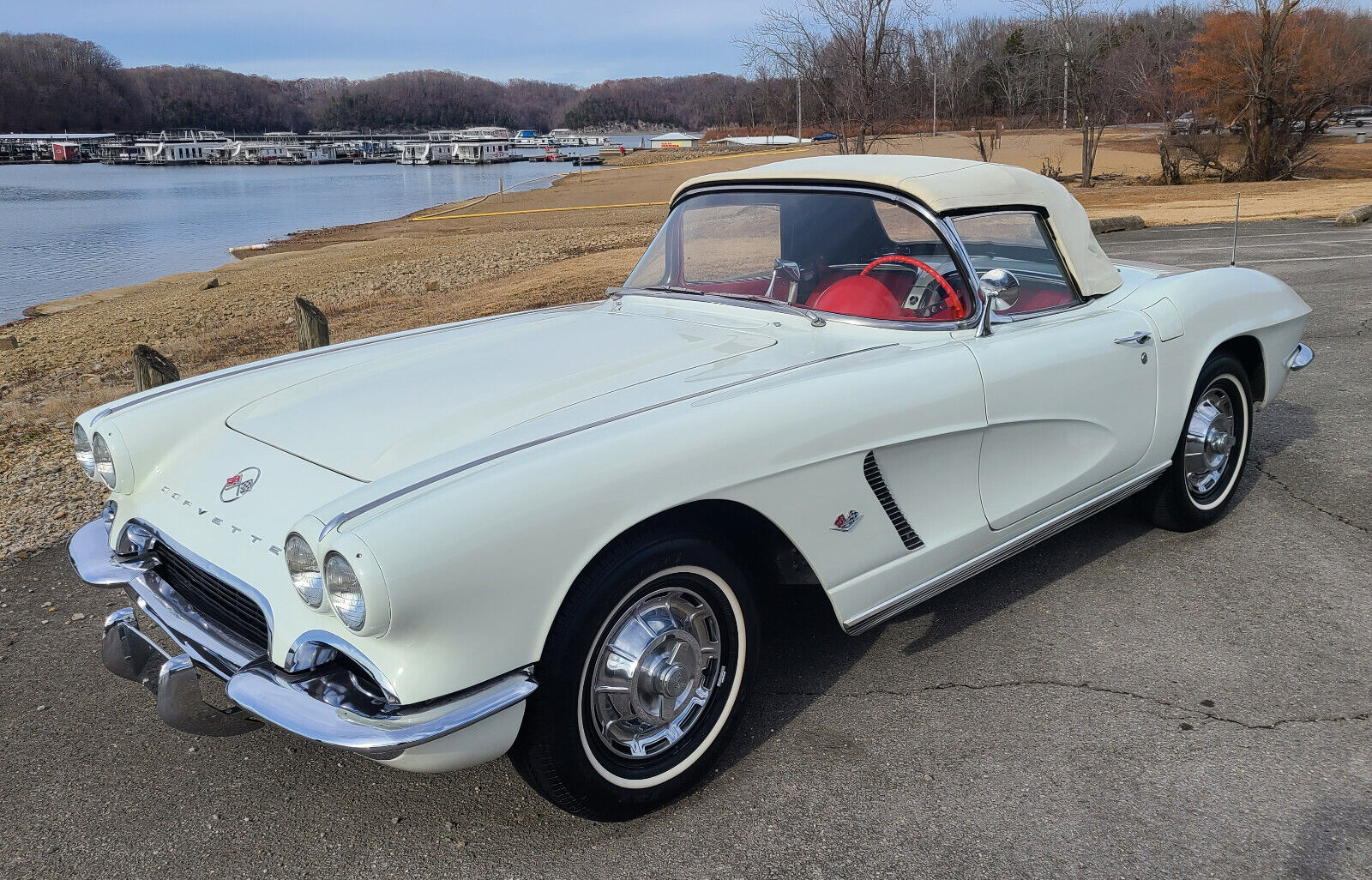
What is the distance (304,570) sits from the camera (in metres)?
2.21

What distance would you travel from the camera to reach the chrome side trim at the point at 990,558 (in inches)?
114

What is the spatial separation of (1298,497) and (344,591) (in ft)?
14.5

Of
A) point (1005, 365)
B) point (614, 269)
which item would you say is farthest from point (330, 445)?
point (614, 269)

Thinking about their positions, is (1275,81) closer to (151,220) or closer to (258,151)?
(151,220)

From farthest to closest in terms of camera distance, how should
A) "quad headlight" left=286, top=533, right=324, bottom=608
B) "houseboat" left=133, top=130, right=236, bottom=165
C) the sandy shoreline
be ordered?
"houseboat" left=133, top=130, right=236, bottom=165, the sandy shoreline, "quad headlight" left=286, top=533, right=324, bottom=608

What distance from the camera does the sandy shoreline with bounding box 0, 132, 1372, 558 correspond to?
6223 millimetres

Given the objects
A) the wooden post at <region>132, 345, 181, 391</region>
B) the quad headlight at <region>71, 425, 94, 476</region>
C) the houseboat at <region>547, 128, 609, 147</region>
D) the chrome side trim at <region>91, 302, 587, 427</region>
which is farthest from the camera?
the houseboat at <region>547, 128, 609, 147</region>

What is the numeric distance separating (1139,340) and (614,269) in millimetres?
9415

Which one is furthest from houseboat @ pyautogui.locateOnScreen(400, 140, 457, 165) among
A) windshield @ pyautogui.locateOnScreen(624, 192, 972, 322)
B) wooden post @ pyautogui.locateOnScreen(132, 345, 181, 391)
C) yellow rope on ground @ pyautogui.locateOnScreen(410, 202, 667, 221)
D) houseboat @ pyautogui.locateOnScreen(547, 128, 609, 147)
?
windshield @ pyautogui.locateOnScreen(624, 192, 972, 322)

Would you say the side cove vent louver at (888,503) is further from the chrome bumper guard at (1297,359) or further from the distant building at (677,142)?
the distant building at (677,142)

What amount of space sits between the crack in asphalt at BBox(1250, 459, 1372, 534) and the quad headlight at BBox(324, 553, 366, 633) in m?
4.17

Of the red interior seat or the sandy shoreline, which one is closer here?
the red interior seat

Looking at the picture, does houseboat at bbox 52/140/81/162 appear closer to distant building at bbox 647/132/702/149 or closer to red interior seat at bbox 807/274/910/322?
distant building at bbox 647/132/702/149

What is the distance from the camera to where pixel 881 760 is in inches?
109
